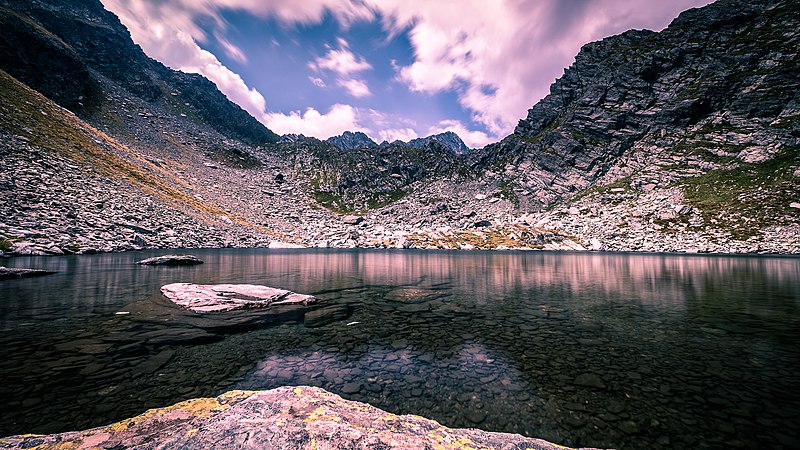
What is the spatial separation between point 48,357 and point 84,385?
16.2 ft

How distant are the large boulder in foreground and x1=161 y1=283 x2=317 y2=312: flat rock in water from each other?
18.3 meters

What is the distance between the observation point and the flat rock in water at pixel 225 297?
23.4 meters

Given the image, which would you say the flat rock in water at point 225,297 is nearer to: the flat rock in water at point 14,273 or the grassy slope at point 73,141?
the flat rock in water at point 14,273

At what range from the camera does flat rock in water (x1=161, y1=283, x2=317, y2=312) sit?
23359mm

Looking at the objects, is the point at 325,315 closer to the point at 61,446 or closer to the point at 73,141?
the point at 61,446

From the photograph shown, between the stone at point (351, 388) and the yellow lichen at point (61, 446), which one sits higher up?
the yellow lichen at point (61, 446)

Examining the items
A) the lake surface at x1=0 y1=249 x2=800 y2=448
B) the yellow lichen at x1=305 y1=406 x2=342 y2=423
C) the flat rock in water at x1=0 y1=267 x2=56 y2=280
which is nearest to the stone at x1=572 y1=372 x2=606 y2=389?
the lake surface at x1=0 y1=249 x2=800 y2=448

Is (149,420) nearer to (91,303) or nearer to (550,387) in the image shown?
(550,387)

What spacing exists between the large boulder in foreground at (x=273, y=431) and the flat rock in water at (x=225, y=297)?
18.3m

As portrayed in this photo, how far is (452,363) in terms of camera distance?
14.4m

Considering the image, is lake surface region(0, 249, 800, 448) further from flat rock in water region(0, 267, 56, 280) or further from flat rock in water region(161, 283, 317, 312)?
flat rock in water region(0, 267, 56, 280)

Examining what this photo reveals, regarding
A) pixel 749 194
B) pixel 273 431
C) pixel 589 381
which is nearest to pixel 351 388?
pixel 273 431

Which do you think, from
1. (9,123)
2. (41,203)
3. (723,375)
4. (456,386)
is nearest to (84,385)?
(456,386)

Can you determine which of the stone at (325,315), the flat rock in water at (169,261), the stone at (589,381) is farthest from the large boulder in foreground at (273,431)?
the flat rock in water at (169,261)
